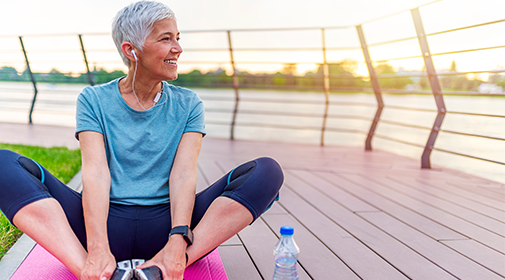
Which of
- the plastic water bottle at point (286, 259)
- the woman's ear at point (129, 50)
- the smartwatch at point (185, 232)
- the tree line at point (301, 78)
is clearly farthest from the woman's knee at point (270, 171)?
the tree line at point (301, 78)

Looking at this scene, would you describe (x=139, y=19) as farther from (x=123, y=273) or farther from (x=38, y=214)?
(x=123, y=273)

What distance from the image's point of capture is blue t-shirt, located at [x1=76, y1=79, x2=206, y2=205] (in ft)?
4.01

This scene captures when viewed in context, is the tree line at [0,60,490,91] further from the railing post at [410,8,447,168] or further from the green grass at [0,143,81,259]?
the green grass at [0,143,81,259]

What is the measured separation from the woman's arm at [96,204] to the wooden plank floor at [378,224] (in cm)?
43

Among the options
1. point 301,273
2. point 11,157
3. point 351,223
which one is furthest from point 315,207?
point 11,157

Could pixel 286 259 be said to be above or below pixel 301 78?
below

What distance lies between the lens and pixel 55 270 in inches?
48.1

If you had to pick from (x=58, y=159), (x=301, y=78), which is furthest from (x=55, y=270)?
(x=301, y=78)

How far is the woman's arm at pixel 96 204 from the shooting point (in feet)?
3.24

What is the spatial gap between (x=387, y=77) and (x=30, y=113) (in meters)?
4.39

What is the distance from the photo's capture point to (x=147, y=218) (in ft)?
3.95

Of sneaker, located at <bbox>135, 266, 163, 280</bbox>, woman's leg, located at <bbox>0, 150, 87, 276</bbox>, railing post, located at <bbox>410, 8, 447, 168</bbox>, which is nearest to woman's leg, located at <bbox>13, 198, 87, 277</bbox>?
woman's leg, located at <bbox>0, 150, 87, 276</bbox>

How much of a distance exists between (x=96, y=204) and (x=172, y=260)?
286 mm

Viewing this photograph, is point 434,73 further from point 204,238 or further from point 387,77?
point 204,238
